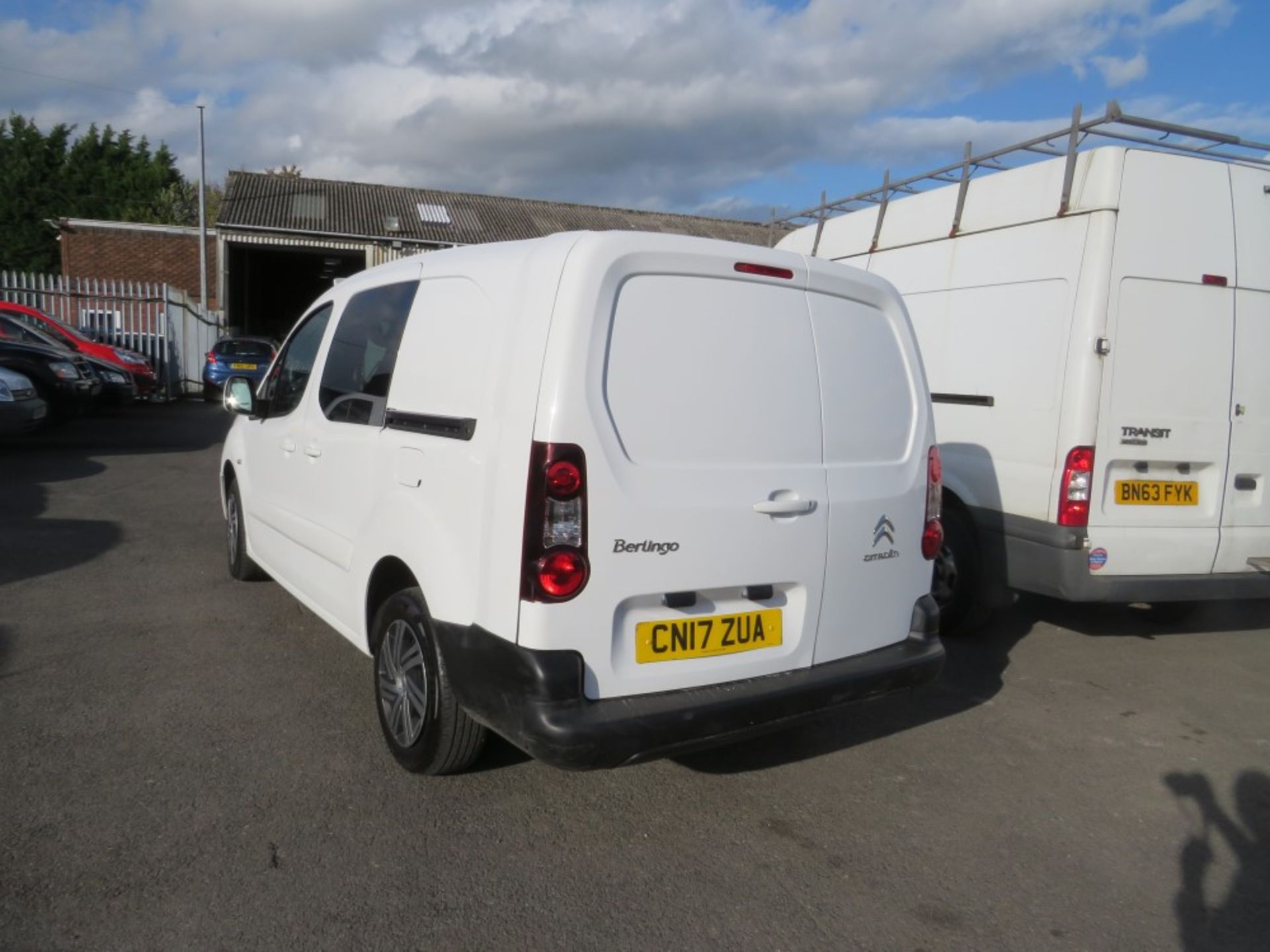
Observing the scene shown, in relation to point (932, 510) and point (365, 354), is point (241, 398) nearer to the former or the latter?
point (365, 354)

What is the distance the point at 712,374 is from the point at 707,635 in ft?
2.86

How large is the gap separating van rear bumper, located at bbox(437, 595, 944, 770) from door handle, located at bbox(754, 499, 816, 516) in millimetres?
577

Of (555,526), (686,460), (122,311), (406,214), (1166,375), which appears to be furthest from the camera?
(406,214)

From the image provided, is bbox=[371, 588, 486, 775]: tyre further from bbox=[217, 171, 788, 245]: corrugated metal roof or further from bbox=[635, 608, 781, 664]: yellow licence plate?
bbox=[217, 171, 788, 245]: corrugated metal roof

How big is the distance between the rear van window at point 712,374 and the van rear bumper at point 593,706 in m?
0.74

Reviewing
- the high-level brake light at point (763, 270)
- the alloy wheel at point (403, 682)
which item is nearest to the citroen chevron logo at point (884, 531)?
the high-level brake light at point (763, 270)

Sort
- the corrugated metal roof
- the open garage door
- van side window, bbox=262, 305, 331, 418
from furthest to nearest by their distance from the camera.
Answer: the open garage door, the corrugated metal roof, van side window, bbox=262, 305, 331, 418

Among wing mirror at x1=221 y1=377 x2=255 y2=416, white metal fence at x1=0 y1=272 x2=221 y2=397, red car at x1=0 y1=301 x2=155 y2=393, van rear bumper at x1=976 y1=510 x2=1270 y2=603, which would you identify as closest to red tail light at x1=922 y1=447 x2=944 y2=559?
van rear bumper at x1=976 y1=510 x2=1270 y2=603

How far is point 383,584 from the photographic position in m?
3.84

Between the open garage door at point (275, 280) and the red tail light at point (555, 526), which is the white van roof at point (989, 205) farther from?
the open garage door at point (275, 280)

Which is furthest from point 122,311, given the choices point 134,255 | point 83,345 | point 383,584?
point 383,584

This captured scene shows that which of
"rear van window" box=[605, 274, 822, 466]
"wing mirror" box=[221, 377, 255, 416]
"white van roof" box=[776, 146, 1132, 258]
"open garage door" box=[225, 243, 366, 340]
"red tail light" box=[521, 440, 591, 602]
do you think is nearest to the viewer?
"red tail light" box=[521, 440, 591, 602]

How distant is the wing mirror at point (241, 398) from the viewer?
5.41 m

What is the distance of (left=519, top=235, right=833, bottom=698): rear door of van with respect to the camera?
3.00 metres
